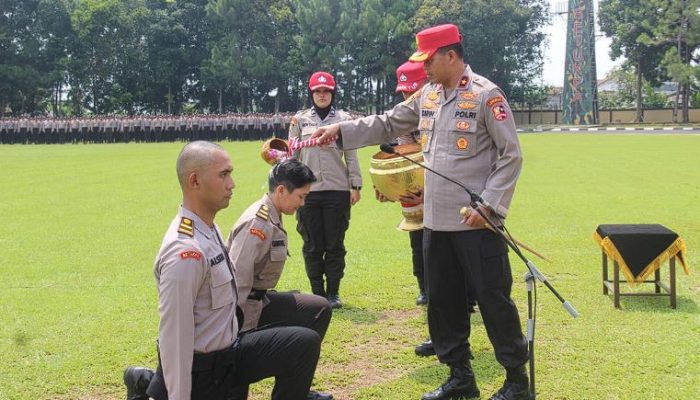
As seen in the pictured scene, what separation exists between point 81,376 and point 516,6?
57.6 metres

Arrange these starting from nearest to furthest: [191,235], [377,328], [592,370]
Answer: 1. [191,235]
2. [592,370]
3. [377,328]

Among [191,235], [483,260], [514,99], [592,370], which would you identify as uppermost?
[514,99]

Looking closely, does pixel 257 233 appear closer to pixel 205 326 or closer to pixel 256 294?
pixel 256 294

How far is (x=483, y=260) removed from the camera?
12.4 feet

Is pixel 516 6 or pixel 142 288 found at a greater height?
pixel 516 6

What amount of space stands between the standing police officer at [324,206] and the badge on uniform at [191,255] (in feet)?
10.3

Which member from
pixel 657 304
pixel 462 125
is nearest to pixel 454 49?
pixel 462 125

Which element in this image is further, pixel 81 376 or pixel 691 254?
pixel 691 254

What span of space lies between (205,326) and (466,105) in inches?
71.5

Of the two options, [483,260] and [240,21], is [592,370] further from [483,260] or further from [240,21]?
[240,21]

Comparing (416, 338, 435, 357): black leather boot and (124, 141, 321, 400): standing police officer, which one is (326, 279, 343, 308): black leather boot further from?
(124, 141, 321, 400): standing police officer

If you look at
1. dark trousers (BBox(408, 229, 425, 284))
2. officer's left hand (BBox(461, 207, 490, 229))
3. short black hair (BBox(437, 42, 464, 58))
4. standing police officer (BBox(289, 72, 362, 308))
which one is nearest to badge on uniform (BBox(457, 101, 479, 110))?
short black hair (BBox(437, 42, 464, 58))

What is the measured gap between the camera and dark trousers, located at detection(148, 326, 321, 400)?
10.1 feet

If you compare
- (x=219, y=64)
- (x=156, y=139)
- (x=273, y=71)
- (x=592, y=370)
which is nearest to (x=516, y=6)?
(x=273, y=71)
